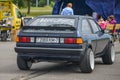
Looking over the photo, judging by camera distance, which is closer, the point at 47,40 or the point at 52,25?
the point at 47,40

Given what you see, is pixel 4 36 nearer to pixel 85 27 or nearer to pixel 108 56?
pixel 108 56

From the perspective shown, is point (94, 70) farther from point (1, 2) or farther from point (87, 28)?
point (1, 2)

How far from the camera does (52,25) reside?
1155 cm

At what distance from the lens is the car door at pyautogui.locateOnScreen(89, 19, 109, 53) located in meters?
12.5

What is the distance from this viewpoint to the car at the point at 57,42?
11109 mm

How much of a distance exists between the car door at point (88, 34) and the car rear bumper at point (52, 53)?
19.1 inches

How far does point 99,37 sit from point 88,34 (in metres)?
0.86

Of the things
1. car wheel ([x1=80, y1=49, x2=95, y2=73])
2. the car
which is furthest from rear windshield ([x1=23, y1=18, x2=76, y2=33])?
car wheel ([x1=80, y1=49, x2=95, y2=73])

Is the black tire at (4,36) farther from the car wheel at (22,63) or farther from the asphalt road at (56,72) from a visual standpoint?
the car wheel at (22,63)

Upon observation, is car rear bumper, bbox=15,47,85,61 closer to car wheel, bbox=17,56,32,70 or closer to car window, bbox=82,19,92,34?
car wheel, bbox=17,56,32,70

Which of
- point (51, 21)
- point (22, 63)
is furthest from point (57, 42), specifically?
point (22, 63)

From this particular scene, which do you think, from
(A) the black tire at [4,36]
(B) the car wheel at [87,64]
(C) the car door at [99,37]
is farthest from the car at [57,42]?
(A) the black tire at [4,36]

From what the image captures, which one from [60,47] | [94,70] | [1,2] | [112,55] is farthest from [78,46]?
[1,2]

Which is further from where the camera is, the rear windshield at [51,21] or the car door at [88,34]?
the rear windshield at [51,21]
